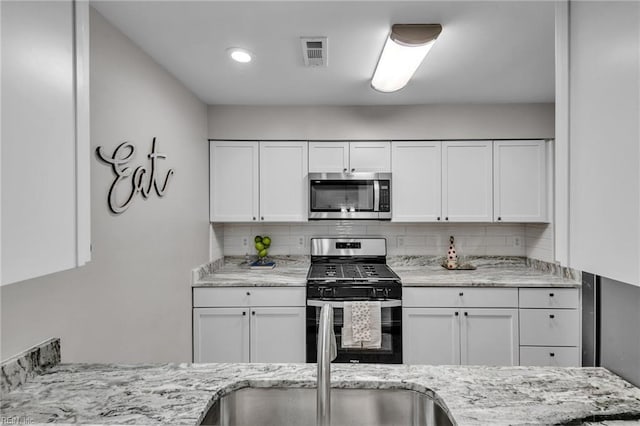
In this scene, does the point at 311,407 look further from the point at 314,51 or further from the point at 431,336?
the point at 431,336

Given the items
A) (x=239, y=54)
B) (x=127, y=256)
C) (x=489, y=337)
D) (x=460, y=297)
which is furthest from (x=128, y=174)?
(x=489, y=337)

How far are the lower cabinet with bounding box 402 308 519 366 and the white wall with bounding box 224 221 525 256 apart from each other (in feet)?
2.64

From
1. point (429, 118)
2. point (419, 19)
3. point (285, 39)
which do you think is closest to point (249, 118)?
point (285, 39)

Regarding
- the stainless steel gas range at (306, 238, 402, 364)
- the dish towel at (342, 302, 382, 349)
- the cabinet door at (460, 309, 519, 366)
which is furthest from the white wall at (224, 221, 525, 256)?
the dish towel at (342, 302, 382, 349)

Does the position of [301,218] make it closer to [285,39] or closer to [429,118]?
[429,118]

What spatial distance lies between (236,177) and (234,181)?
4 centimetres

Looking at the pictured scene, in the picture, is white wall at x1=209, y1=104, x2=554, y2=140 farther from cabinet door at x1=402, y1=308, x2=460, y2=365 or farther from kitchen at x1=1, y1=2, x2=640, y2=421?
cabinet door at x1=402, y1=308, x2=460, y2=365

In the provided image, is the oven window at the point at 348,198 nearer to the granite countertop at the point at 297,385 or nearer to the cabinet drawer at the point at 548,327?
the cabinet drawer at the point at 548,327

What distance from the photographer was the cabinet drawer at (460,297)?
2799mm

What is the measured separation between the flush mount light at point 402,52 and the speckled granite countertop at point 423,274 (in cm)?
Result: 152

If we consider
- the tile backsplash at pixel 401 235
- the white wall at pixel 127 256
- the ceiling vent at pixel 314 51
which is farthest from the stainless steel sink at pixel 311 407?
the tile backsplash at pixel 401 235

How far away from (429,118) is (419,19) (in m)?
1.61

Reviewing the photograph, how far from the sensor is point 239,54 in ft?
6.84

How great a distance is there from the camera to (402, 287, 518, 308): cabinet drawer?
2799 millimetres
